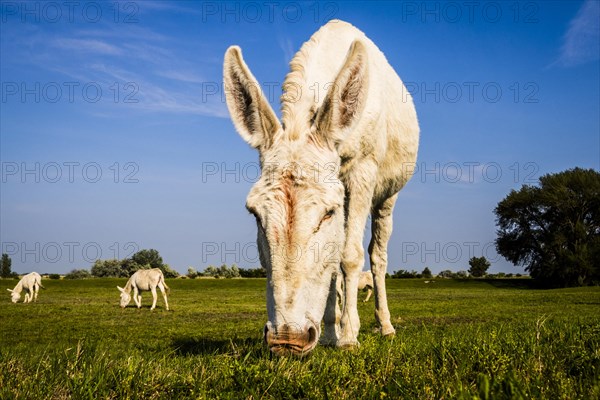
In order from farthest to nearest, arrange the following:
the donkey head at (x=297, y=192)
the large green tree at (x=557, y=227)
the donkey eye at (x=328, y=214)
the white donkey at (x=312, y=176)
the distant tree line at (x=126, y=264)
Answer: the distant tree line at (x=126, y=264)
the large green tree at (x=557, y=227)
the donkey eye at (x=328, y=214)
the white donkey at (x=312, y=176)
the donkey head at (x=297, y=192)

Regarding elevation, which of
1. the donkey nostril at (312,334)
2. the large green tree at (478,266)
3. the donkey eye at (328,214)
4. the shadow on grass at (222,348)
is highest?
the donkey eye at (328,214)

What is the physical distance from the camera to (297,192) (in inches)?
160

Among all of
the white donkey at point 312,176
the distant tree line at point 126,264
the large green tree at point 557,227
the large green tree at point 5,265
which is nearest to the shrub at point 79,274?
the distant tree line at point 126,264

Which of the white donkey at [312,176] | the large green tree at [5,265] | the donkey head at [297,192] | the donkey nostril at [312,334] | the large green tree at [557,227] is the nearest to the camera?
the donkey nostril at [312,334]

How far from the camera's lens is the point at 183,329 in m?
12.9

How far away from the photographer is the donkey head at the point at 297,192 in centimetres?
383

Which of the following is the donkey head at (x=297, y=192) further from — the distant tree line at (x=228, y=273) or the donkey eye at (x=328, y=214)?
the distant tree line at (x=228, y=273)

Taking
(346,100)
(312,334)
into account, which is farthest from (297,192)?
(346,100)

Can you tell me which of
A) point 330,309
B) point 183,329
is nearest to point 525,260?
point 183,329

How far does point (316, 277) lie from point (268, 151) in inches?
48.3

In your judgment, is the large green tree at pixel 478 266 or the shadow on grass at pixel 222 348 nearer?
the shadow on grass at pixel 222 348

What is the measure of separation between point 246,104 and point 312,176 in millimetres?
1207

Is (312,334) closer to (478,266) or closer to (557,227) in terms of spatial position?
(557,227)

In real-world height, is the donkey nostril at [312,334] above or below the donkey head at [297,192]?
below
